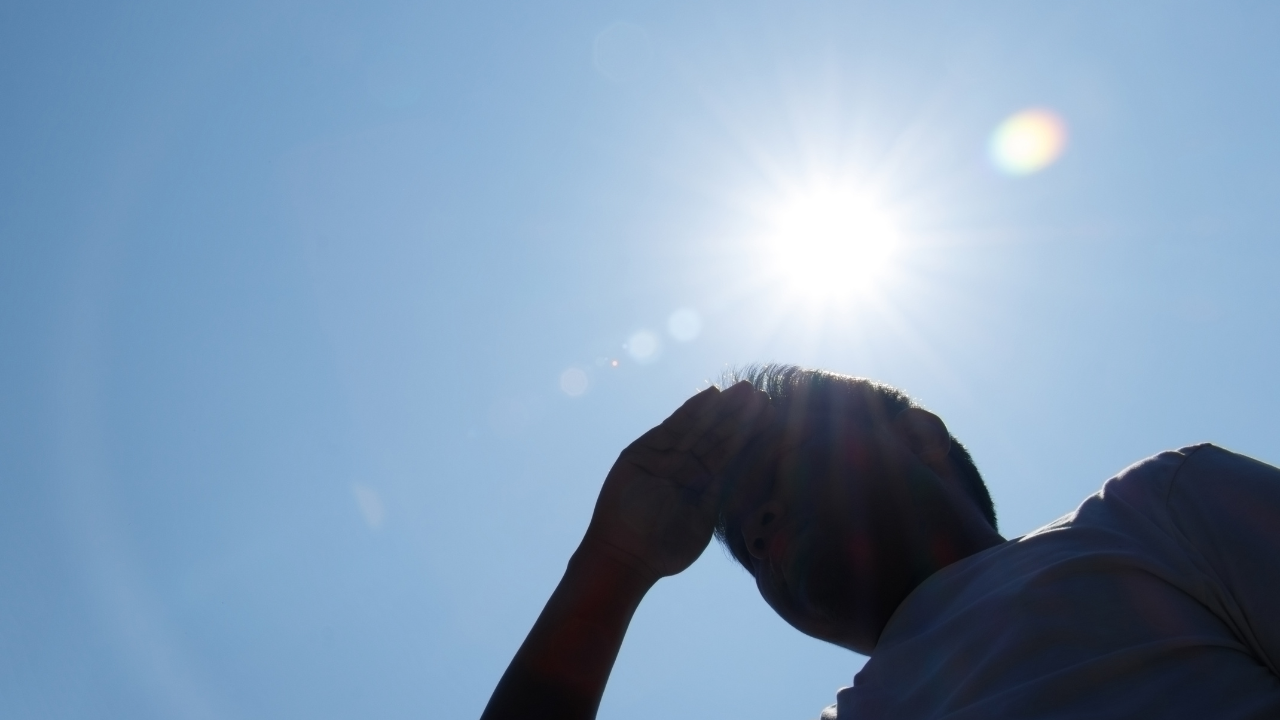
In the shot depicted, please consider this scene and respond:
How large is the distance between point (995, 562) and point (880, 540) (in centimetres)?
33

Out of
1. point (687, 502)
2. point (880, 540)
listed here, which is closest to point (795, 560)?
point (880, 540)

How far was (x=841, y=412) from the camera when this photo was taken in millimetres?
2256

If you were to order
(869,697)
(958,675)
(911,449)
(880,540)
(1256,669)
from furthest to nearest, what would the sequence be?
(911,449) < (880,540) < (869,697) < (958,675) < (1256,669)

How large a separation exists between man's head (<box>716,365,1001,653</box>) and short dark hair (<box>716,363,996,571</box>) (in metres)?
0.01

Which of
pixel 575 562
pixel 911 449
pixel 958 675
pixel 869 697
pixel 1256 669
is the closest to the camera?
pixel 1256 669

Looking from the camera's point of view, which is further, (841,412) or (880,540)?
(841,412)

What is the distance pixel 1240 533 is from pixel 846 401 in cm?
123

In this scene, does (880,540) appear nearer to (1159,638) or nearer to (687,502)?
(687,502)

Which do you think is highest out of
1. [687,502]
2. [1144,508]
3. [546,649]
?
[687,502]

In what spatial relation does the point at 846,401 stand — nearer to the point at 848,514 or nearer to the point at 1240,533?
the point at 848,514

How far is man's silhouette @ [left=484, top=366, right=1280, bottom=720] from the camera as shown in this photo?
43.6 inches

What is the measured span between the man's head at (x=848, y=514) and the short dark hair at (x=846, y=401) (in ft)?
0.04

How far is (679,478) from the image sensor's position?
2096 millimetres

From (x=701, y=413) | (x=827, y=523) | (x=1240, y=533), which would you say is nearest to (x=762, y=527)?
(x=827, y=523)
